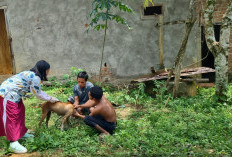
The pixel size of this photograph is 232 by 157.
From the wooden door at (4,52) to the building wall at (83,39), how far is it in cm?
35

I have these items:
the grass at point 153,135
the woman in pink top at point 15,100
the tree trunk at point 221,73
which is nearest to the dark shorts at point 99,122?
the grass at point 153,135

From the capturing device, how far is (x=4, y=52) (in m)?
8.64

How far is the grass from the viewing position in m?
3.70

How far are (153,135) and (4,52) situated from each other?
6.74 meters

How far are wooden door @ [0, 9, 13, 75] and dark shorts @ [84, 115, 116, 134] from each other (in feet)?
18.5

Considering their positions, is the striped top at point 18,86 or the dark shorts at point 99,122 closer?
the striped top at point 18,86

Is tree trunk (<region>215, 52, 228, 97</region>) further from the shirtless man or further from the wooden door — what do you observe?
the wooden door

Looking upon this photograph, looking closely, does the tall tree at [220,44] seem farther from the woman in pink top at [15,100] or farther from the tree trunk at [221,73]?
the woman in pink top at [15,100]

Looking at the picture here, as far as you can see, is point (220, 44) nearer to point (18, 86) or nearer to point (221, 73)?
point (221, 73)

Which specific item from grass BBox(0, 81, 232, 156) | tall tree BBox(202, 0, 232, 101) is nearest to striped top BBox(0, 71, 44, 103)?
grass BBox(0, 81, 232, 156)

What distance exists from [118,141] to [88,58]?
4.80 m

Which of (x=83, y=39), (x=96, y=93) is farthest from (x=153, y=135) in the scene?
(x=83, y=39)

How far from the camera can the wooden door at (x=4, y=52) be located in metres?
8.47

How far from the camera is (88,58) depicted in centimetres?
837
